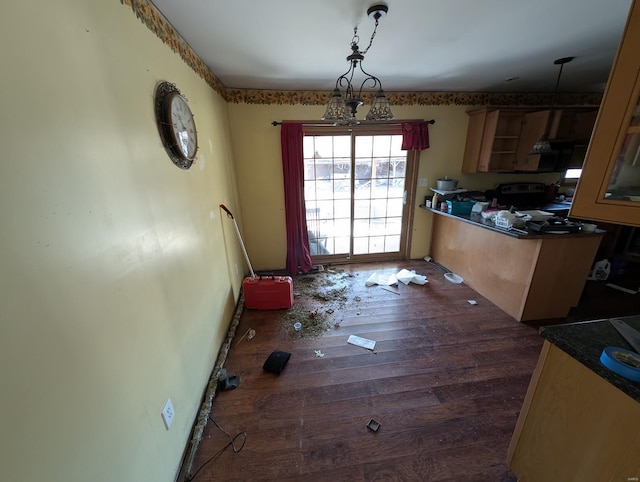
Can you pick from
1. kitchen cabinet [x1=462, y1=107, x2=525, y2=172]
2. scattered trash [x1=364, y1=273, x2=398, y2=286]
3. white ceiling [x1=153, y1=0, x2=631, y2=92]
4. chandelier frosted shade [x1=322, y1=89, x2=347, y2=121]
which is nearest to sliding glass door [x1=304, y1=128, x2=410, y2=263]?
scattered trash [x1=364, y1=273, x2=398, y2=286]

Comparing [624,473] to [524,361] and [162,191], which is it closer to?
[524,361]

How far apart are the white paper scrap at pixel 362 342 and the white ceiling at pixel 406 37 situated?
2.42m

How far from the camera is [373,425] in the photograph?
150cm

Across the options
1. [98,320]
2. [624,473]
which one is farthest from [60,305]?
[624,473]

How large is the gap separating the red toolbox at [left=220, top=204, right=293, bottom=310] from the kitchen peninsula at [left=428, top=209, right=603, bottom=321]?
226 cm

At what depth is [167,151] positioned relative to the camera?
1405 mm

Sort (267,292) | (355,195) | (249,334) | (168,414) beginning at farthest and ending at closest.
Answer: (355,195) < (267,292) < (249,334) < (168,414)

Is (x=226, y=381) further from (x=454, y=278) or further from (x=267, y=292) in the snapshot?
(x=454, y=278)

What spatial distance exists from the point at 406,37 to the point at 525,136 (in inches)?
94.7

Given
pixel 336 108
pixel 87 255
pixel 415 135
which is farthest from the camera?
pixel 415 135

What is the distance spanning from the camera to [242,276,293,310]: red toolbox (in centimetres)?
264

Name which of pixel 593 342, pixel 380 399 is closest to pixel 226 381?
pixel 380 399

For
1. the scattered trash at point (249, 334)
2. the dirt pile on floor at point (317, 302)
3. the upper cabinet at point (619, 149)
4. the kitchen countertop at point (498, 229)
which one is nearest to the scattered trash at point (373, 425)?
the dirt pile on floor at point (317, 302)

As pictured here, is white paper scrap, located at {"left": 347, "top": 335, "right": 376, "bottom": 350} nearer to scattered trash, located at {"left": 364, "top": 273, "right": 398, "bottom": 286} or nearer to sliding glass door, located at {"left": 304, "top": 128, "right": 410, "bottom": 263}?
scattered trash, located at {"left": 364, "top": 273, "right": 398, "bottom": 286}
